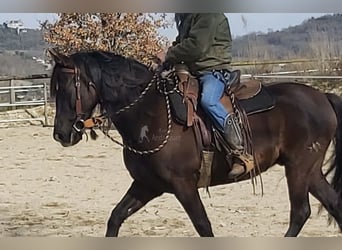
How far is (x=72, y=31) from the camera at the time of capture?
2.44 meters

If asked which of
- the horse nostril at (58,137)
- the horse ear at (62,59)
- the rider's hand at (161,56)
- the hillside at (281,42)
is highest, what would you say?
A: the hillside at (281,42)

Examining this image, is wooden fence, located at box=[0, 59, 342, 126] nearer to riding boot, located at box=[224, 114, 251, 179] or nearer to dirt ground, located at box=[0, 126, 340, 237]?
dirt ground, located at box=[0, 126, 340, 237]

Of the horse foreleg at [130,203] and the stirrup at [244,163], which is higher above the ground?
the stirrup at [244,163]

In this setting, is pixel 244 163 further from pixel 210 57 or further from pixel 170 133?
pixel 210 57

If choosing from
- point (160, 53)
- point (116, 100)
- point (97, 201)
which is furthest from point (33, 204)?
point (160, 53)

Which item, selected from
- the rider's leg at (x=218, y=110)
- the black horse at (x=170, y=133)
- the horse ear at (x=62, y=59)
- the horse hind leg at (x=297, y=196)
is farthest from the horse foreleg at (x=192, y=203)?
the horse ear at (x=62, y=59)

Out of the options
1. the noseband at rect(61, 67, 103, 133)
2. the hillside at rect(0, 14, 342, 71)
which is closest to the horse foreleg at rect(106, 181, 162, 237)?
the noseband at rect(61, 67, 103, 133)

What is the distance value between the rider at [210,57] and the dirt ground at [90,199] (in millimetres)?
203

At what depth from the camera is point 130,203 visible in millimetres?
2406

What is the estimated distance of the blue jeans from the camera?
227 centimetres

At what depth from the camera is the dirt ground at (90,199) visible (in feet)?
7.98

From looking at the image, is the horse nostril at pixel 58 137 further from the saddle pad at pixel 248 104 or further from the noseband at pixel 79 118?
the saddle pad at pixel 248 104
